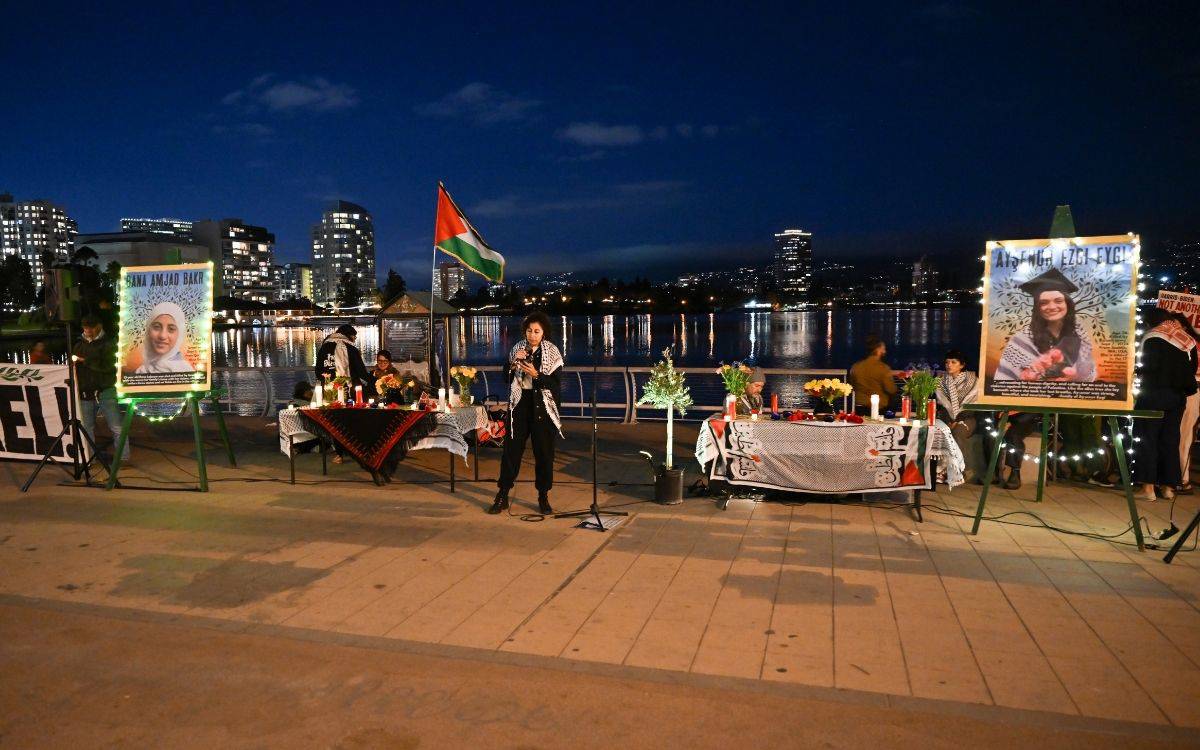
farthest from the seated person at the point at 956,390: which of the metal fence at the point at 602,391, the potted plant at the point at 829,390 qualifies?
the metal fence at the point at 602,391

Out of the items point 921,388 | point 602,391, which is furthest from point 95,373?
point 602,391

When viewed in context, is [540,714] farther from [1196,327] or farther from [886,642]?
[1196,327]

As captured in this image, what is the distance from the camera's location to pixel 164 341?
8547 millimetres

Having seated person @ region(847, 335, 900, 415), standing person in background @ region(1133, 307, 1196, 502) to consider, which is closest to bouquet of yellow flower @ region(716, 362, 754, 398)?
seated person @ region(847, 335, 900, 415)

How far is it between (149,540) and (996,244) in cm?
778

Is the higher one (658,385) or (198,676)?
(658,385)

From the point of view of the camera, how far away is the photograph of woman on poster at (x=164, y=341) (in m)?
8.50

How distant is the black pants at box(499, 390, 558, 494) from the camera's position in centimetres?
724

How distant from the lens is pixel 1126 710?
3.61 metres

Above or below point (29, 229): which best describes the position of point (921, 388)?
below

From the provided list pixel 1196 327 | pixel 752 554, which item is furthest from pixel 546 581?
pixel 1196 327

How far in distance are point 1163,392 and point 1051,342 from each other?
2.39m

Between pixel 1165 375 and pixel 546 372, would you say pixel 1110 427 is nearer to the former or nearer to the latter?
pixel 1165 375

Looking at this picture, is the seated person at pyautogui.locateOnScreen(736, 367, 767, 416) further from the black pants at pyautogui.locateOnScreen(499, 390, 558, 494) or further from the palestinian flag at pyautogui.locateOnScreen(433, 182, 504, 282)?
the palestinian flag at pyautogui.locateOnScreen(433, 182, 504, 282)
